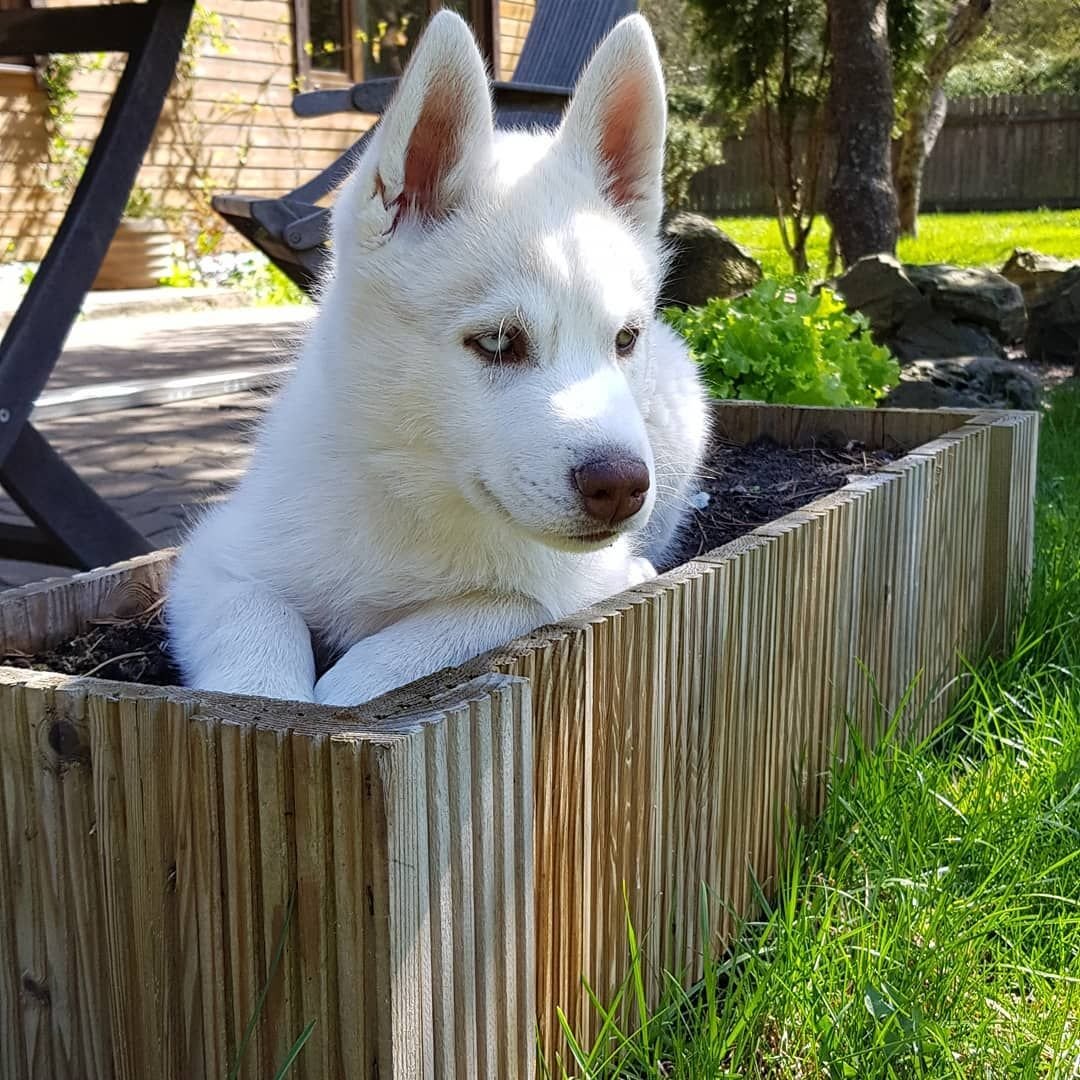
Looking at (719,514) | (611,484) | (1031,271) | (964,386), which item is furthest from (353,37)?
(611,484)

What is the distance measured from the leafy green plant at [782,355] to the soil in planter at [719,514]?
48 cm

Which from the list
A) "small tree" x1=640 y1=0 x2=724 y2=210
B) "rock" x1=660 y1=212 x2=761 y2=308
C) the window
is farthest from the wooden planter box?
"small tree" x1=640 y1=0 x2=724 y2=210

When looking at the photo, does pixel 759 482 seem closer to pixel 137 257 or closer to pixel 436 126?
pixel 436 126

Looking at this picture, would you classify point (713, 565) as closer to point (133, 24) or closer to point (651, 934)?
point (651, 934)

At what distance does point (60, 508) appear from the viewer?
3.49 m

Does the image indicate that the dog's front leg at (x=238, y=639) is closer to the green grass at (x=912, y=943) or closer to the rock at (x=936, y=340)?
the green grass at (x=912, y=943)

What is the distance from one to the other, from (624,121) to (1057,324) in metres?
7.64

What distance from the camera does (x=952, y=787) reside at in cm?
273

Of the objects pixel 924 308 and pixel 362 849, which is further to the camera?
pixel 924 308

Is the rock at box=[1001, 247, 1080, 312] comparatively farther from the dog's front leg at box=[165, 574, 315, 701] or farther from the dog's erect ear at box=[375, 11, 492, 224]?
the dog's front leg at box=[165, 574, 315, 701]

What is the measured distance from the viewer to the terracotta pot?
11.7 meters

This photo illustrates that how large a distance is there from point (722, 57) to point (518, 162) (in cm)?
1213

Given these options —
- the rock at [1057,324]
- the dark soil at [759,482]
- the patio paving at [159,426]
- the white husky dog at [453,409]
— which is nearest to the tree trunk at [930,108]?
the rock at [1057,324]

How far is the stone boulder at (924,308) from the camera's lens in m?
7.42
